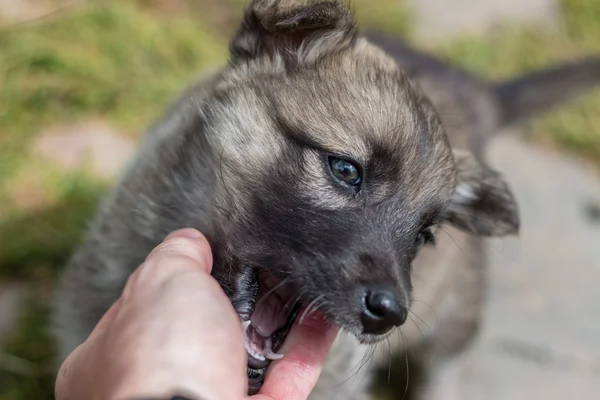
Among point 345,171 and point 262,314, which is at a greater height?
point 345,171

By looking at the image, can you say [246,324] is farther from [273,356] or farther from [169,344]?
[169,344]

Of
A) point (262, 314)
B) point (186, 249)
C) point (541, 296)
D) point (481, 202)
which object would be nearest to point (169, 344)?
point (186, 249)

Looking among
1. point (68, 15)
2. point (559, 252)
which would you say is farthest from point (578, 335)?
point (68, 15)

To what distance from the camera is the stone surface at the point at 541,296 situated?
14.0ft

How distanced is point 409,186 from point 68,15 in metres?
3.39

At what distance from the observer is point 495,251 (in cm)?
473

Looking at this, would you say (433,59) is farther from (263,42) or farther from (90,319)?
(90,319)

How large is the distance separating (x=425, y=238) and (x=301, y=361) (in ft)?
2.39

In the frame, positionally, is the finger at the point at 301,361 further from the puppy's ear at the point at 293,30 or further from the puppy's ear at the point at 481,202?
the puppy's ear at the point at 293,30

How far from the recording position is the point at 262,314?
2.31 meters

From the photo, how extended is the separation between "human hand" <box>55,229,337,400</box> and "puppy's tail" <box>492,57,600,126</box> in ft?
9.03

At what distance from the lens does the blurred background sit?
3.74 meters

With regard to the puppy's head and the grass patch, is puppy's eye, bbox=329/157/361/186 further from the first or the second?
the grass patch

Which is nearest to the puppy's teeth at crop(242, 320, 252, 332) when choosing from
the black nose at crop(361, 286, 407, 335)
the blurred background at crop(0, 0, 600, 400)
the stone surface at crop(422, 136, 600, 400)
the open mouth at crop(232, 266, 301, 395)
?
the open mouth at crop(232, 266, 301, 395)
